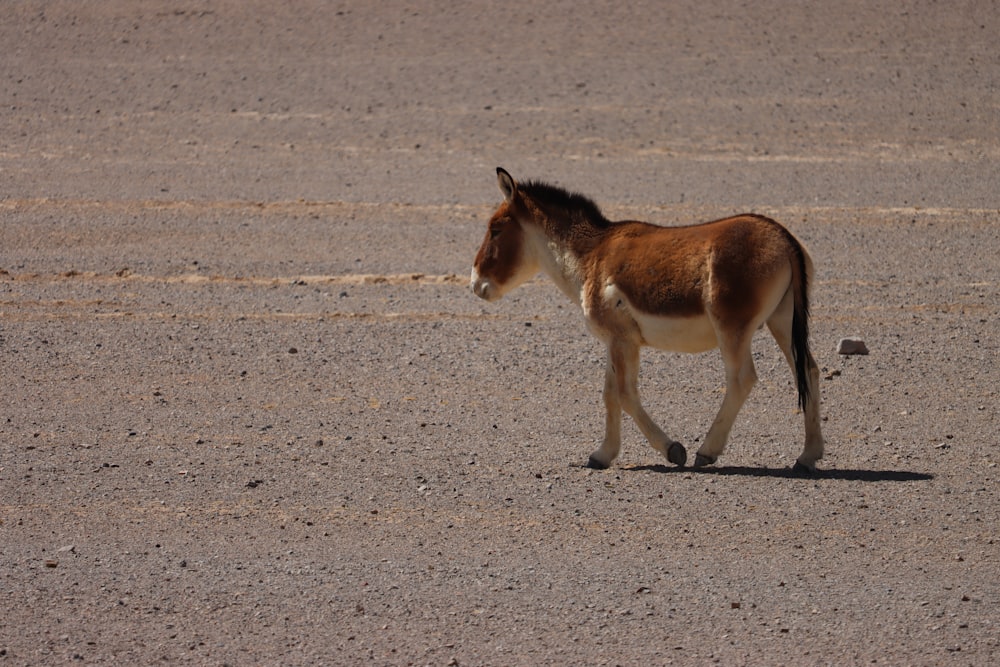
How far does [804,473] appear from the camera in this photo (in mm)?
9898

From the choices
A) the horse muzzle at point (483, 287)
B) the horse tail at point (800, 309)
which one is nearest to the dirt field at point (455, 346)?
the horse tail at point (800, 309)

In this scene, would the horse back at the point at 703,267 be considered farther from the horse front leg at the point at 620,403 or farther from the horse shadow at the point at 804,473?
the horse shadow at the point at 804,473

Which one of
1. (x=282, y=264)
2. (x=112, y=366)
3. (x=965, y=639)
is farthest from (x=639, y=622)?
(x=282, y=264)

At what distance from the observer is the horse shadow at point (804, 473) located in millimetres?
9812

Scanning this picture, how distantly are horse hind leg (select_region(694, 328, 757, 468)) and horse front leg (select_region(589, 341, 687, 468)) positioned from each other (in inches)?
10.2

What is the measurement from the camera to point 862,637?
7.32 m

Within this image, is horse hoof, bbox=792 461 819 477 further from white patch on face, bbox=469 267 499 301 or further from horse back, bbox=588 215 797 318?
white patch on face, bbox=469 267 499 301

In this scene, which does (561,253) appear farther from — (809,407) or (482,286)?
(809,407)

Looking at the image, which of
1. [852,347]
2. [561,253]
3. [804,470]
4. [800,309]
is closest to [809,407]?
[804,470]

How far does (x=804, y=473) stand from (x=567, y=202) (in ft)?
8.11

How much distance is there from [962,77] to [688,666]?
20.4 m

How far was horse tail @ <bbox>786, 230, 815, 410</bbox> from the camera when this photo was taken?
9781 mm

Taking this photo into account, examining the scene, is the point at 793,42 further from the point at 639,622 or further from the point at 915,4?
the point at 639,622

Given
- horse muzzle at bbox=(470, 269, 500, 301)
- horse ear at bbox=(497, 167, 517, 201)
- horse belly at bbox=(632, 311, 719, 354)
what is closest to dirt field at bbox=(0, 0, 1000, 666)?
horse belly at bbox=(632, 311, 719, 354)
